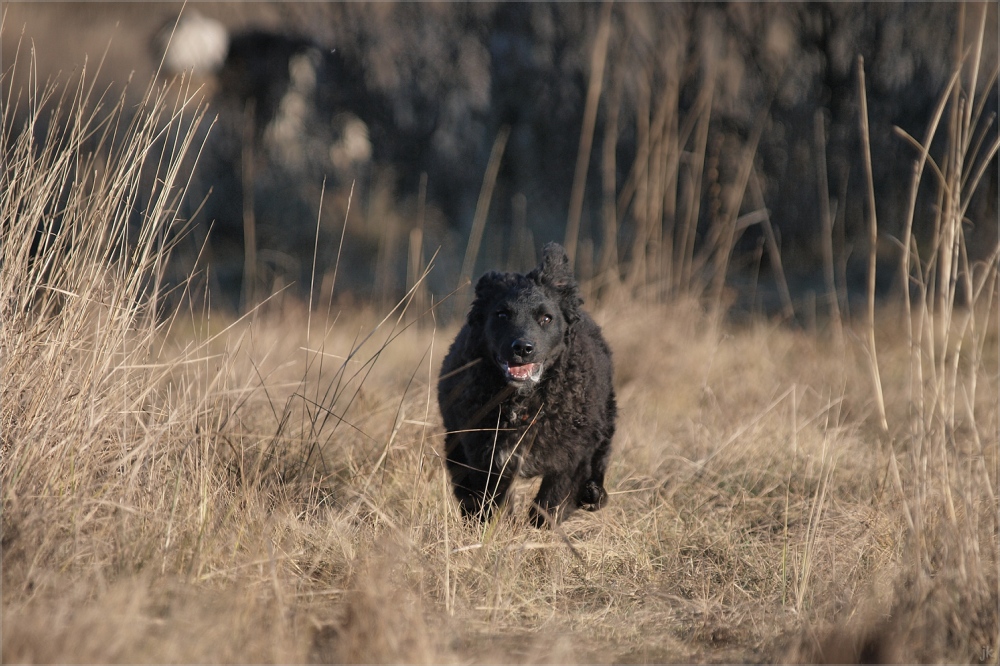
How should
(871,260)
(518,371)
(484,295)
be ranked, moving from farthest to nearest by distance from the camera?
(484,295) < (518,371) < (871,260)

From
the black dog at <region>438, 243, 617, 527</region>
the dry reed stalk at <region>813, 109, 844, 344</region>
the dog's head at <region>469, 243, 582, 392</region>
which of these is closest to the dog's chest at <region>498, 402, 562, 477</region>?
the black dog at <region>438, 243, 617, 527</region>

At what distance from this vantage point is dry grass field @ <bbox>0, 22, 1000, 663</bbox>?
2594 mm

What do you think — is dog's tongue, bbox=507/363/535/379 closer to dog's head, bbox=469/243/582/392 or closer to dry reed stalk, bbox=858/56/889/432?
dog's head, bbox=469/243/582/392

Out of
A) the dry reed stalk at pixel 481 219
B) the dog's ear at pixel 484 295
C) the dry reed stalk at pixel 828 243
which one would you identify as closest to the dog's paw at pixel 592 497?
the dog's ear at pixel 484 295

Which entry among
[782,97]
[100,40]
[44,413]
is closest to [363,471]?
[44,413]

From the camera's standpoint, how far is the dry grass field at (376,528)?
2.59 m

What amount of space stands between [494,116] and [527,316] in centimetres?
709

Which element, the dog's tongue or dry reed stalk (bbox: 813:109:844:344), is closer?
the dog's tongue

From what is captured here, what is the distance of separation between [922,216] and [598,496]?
7185 mm

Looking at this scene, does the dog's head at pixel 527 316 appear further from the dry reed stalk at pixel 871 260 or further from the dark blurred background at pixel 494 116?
the dark blurred background at pixel 494 116

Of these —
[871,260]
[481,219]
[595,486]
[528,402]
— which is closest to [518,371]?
[528,402]

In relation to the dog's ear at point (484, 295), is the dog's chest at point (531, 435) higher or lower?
lower

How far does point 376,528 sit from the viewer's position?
3404 mm

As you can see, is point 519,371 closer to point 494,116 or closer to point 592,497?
point 592,497
